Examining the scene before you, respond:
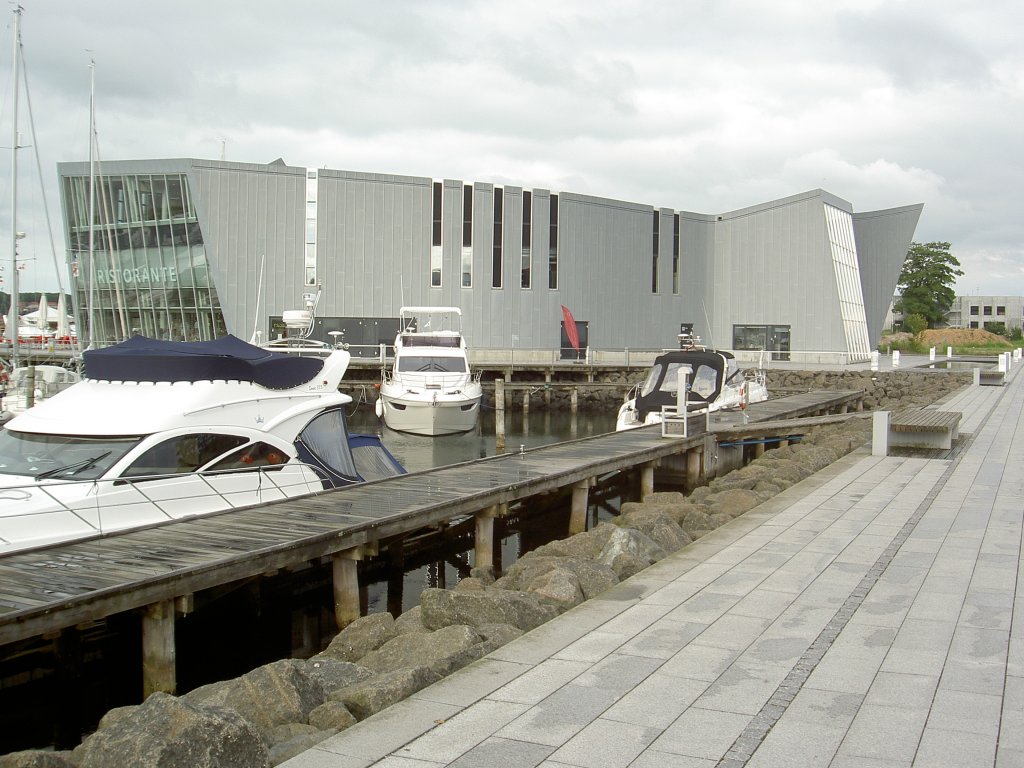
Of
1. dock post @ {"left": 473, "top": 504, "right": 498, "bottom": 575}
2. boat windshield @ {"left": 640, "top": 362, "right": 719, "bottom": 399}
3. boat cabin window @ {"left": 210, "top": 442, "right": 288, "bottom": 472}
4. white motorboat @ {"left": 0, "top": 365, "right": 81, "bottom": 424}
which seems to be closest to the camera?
boat cabin window @ {"left": 210, "top": 442, "right": 288, "bottom": 472}

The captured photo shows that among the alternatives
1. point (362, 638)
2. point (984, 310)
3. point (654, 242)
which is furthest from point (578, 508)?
point (984, 310)

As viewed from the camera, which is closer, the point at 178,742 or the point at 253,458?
the point at 178,742

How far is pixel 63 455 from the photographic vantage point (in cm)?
1158

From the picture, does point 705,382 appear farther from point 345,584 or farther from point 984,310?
point 984,310

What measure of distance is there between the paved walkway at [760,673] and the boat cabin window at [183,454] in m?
6.25

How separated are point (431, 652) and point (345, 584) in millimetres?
4463

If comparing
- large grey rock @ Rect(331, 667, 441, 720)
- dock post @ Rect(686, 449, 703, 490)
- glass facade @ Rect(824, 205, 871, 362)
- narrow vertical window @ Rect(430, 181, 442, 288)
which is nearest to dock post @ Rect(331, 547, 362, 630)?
large grey rock @ Rect(331, 667, 441, 720)

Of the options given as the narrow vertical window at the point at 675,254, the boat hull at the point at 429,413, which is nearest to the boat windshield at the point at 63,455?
the boat hull at the point at 429,413

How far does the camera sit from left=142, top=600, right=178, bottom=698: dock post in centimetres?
857

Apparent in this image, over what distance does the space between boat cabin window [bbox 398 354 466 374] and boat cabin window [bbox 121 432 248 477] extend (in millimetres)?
22095

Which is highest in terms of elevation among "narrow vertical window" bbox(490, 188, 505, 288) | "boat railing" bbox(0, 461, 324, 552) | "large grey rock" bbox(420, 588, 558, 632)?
"narrow vertical window" bbox(490, 188, 505, 288)

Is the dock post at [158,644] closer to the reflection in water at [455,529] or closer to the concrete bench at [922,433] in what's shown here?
the reflection in water at [455,529]

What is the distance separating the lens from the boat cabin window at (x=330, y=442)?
14.1 meters

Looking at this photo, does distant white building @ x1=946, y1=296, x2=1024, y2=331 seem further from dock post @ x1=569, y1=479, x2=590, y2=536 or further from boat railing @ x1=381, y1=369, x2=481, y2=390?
dock post @ x1=569, y1=479, x2=590, y2=536
